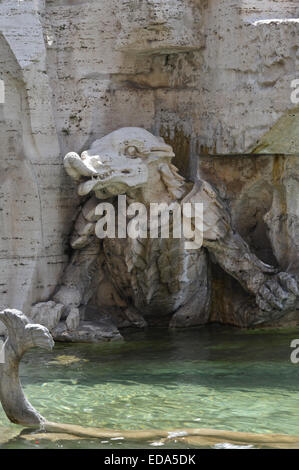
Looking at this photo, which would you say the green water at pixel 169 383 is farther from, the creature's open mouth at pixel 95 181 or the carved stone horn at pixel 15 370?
the creature's open mouth at pixel 95 181

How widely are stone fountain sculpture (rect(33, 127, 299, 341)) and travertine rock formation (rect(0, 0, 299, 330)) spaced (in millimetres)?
256

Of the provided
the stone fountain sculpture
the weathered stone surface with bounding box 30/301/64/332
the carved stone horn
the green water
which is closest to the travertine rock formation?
the weathered stone surface with bounding box 30/301/64/332

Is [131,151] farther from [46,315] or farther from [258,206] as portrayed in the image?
[46,315]

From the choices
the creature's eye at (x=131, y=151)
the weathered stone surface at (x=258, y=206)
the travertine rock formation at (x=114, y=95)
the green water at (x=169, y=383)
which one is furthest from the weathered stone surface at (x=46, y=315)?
the weathered stone surface at (x=258, y=206)

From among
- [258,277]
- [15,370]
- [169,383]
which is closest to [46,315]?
[169,383]

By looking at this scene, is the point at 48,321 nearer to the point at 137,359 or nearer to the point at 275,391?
the point at 137,359

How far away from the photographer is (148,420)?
6.41 m

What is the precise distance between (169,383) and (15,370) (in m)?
1.57

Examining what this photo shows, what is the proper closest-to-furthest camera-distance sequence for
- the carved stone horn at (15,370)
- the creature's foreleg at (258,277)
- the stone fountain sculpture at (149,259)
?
the carved stone horn at (15,370) < the stone fountain sculpture at (149,259) < the creature's foreleg at (258,277)

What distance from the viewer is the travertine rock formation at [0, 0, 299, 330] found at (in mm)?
8508

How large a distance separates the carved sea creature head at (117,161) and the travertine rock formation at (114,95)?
0.44 metres

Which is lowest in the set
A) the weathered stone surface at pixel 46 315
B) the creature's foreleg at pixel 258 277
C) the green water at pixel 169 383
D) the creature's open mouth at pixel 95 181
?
the green water at pixel 169 383

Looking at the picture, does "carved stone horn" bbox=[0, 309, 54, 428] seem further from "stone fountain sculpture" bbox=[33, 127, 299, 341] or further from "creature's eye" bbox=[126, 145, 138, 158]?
"creature's eye" bbox=[126, 145, 138, 158]

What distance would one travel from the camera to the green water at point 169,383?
6383mm
